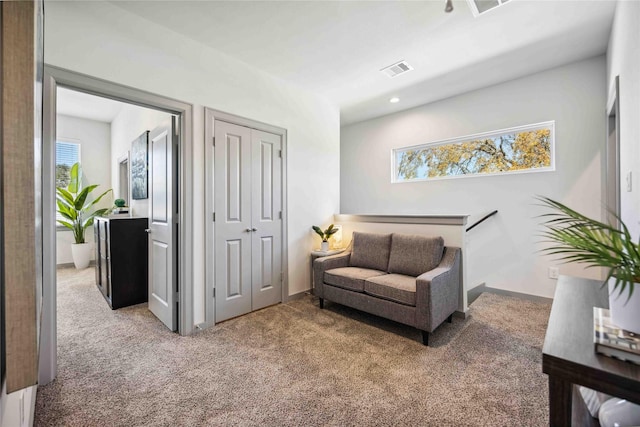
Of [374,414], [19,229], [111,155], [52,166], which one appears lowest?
[374,414]

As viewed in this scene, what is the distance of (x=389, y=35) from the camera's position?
100.0 inches

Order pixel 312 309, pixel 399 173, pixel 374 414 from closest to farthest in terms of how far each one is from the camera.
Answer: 1. pixel 374 414
2. pixel 312 309
3. pixel 399 173

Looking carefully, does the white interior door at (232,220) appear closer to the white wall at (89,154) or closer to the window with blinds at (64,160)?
the white wall at (89,154)

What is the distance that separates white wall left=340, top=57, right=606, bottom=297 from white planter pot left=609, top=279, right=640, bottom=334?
2852mm

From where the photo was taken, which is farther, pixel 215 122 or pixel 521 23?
pixel 215 122

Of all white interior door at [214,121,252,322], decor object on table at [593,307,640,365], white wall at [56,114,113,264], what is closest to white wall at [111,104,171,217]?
white wall at [56,114,113,264]

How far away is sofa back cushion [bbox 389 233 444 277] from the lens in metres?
2.72

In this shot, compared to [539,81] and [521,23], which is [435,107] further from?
[521,23]

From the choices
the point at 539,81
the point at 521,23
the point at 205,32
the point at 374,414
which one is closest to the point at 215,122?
the point at 205,32

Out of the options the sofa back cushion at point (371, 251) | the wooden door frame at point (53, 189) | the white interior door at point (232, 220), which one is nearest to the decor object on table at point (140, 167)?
the wooden door frame at point (53, 189)

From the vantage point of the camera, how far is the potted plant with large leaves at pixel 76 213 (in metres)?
4.77

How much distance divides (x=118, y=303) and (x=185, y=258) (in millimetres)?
1368

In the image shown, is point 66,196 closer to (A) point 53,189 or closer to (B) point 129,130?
(B) point 129,130

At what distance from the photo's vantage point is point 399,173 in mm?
4688
